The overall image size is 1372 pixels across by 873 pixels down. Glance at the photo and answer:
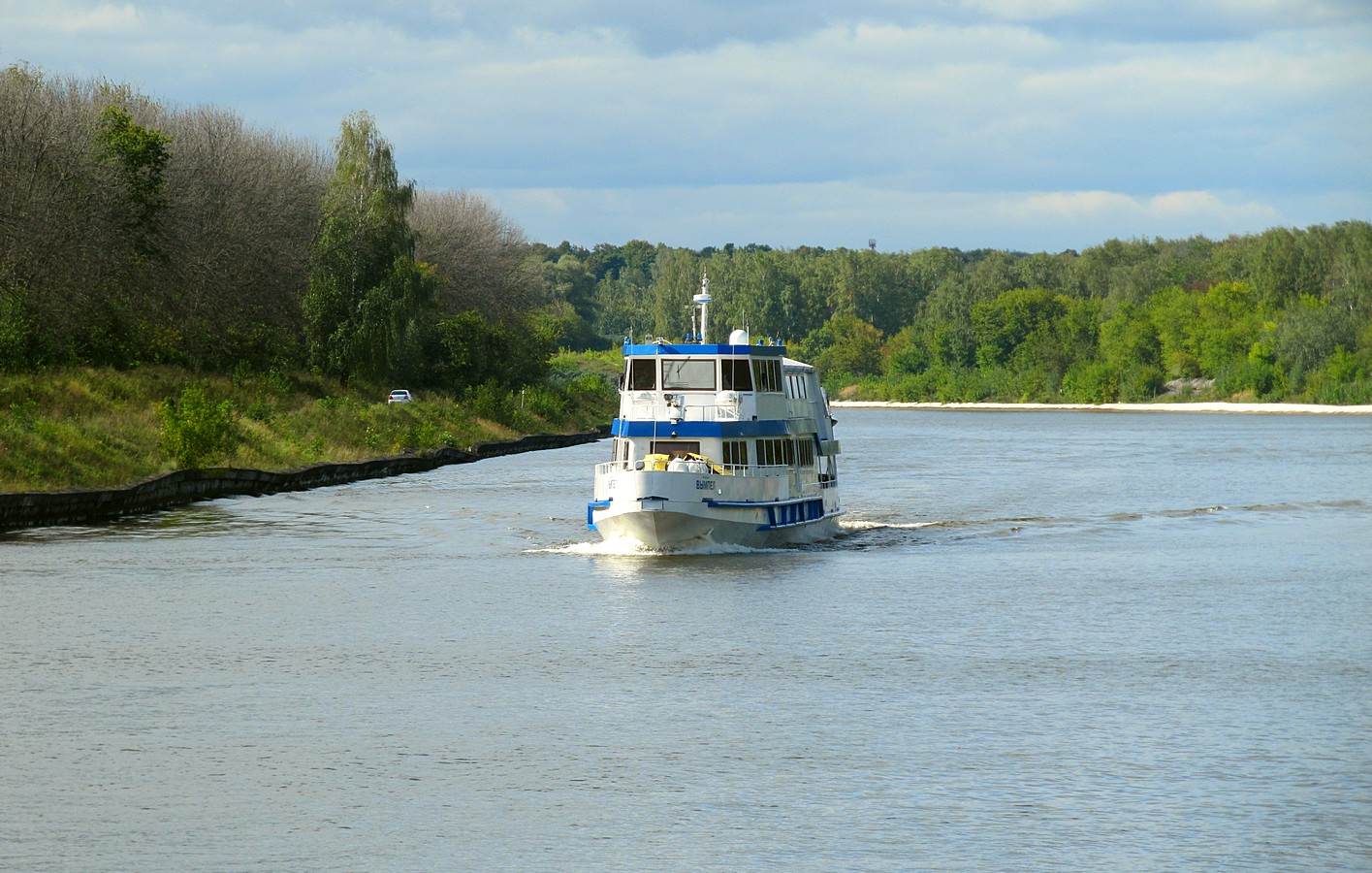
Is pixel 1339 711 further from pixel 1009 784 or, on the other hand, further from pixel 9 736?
pixel 9 736

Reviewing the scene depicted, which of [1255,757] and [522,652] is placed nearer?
[1255,757]

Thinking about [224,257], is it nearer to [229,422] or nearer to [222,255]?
[222,255]

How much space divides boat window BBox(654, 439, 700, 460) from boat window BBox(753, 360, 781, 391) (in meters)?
2.70

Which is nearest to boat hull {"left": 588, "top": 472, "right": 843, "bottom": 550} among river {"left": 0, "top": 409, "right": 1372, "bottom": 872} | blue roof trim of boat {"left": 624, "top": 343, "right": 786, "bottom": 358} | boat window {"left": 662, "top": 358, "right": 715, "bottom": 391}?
river {"left": 0, "top": 409, "right": 1372, "bottom": 872}

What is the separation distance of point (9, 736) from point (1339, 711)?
67.1 feet

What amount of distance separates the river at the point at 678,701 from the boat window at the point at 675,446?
3346 mm

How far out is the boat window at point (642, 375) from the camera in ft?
166

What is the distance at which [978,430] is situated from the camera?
538ft

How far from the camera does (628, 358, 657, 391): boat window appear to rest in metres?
50.6

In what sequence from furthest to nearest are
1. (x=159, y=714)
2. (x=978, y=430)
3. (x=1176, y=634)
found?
1. (x=978, y=430)
2. (x=1176, y=634)
3. (x=159, y=714)

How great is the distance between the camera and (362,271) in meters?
111

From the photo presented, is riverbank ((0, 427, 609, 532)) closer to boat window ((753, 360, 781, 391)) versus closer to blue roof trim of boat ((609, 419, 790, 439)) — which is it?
blue roof trim of boat ((609, 419, 790, 439))

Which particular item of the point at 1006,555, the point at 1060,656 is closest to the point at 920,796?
the point at 1060,656

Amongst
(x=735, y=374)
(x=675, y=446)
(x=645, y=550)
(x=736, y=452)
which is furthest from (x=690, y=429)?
(x=645, y=550)
